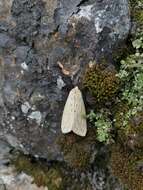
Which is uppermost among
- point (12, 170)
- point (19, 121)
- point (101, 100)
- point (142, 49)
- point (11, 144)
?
point (142, 49)

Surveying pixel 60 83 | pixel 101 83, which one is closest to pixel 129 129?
pixel 101 83

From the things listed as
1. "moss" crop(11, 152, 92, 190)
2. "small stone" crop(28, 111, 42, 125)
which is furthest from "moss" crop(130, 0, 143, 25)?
"moss" crop(11, 152, 92, 190)

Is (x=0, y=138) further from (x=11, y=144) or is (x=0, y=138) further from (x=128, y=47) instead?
(x=128, y=47)

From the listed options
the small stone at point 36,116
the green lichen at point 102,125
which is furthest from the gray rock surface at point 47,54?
the green lichen at point 102,125

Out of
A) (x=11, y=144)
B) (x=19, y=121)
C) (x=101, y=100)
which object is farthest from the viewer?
(x=11, y=144)

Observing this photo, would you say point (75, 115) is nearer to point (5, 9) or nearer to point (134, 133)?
point (134, 133)

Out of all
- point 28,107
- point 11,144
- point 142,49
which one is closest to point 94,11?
point 142,49
